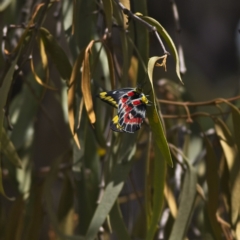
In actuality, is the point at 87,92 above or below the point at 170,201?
above

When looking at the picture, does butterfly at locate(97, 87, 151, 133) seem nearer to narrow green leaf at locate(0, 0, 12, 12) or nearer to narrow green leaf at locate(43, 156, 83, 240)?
narrow green leaf at locate(43, 156, 83, 240)

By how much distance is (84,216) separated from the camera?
108 centimetres

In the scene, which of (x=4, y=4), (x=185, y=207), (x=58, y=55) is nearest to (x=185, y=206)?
(x=185, y=207)

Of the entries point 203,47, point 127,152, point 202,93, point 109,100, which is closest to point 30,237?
point 127,152

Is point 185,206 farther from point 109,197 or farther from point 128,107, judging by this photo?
point 128,107

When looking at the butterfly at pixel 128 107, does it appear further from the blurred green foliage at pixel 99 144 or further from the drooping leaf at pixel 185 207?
the drooping leaf at pixel 185 207

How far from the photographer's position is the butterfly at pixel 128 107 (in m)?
0.66

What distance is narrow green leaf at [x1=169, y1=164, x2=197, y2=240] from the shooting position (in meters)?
0.98

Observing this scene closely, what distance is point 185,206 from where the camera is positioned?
39.5 inches

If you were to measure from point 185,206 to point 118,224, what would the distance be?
116 mm

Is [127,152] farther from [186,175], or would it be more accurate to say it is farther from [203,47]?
[203,47]

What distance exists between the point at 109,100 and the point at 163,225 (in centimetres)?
49

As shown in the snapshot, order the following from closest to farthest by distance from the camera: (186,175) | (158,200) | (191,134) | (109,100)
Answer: (109,100), (158,200), (186,175), (191,134)

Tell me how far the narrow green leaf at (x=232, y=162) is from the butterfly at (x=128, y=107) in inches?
14.0
